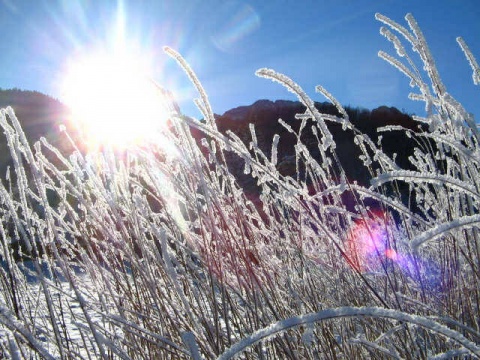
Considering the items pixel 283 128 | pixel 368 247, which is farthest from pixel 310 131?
pixel 368 247

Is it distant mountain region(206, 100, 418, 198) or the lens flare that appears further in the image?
distant mountain region(206, 100, 418, 198)

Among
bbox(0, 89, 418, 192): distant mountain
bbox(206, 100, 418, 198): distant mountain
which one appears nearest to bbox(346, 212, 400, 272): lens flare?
bbox(0, 89, 418, 192): distant mountain

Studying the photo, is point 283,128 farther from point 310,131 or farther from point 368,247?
point 368,247

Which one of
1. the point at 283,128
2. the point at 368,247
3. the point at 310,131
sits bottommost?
the point at 368,247

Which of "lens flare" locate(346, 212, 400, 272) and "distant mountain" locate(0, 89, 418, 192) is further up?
"distant mountain" locate(0, 89, 418, 192)

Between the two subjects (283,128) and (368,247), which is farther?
(283,128)

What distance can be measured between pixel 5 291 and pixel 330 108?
671 inches

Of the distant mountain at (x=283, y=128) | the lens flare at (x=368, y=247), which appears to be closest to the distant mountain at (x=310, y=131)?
the distant mountain at (x=283, y=128)

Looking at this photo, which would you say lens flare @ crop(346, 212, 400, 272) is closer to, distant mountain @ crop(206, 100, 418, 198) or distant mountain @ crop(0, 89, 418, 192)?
distant mountain @ crop(0, 89, 418, 192)

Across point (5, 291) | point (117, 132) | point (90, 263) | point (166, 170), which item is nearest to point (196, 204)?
point (166, 170)

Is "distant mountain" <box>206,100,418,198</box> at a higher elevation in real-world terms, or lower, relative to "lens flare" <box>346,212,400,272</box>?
higher

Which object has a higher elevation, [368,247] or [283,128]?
[283,128]

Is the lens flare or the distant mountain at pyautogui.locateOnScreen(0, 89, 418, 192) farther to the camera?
the distant mountain at pyautogui.locateOnScreen(0, 89, 418, 192)

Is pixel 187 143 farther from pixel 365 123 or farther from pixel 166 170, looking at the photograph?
pixel 365 123
